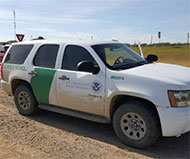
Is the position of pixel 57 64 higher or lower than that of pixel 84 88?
higher

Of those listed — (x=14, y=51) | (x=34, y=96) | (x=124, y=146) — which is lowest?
(x=124, y=146)

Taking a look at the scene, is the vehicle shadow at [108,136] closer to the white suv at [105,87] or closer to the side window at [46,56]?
the white suv at [105,87]

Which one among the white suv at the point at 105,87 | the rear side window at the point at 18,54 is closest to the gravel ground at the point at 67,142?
the white suv at the point at 105,87

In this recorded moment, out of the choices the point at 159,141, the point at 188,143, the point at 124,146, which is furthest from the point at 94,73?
the point at 188,143

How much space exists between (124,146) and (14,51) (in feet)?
12.0

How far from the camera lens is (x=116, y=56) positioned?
16.0ft

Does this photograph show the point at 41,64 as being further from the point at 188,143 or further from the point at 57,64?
the point at 188,143

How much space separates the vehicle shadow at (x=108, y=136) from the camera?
383 cm

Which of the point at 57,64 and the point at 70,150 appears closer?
the point at 70,150

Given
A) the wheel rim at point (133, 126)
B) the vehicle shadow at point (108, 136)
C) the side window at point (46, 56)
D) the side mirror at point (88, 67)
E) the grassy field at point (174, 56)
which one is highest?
the side window at point (46, 56)

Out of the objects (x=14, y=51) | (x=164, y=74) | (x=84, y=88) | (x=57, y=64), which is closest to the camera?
(x=164, y=74)

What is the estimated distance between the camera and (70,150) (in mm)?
3898

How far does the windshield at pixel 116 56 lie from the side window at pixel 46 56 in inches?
38.1

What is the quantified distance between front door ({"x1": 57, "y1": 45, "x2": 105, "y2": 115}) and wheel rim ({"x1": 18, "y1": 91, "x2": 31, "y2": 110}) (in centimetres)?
109
